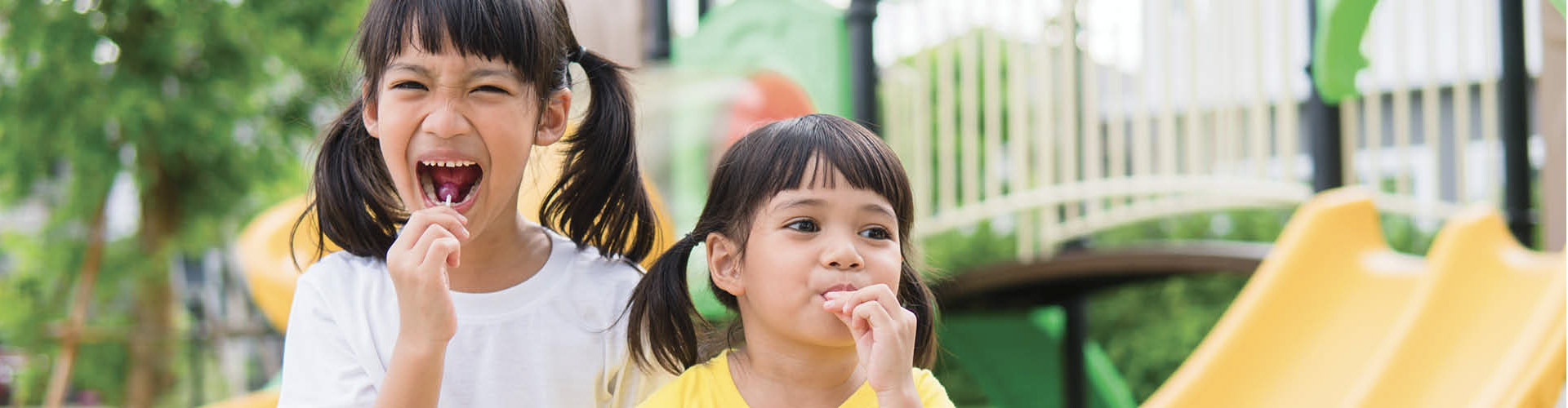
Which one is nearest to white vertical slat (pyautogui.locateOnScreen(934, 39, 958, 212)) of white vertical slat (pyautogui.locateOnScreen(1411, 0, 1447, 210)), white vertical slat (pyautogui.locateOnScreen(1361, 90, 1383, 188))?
white vertical slat (pyautogui.locateOnScreen(1361, 90, 1383, 188))

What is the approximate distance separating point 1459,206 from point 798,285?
2705mm

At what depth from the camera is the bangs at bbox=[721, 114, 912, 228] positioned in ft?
4.87

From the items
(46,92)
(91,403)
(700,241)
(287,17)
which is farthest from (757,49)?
(91,403)

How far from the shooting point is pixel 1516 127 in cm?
320

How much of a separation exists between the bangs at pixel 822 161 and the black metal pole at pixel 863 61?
2.87m

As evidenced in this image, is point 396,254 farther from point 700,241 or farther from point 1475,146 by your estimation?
point 1475,146

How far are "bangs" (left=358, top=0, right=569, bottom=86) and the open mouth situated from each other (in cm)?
13

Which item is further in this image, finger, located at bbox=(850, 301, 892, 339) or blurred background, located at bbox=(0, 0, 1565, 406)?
blurred background, located at bbox=(0, 0, 1565, 406)

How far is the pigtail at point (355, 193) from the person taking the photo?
180 cm

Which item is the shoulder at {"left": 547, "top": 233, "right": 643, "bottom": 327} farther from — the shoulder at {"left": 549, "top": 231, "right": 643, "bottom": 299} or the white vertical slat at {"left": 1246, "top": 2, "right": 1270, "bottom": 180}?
the white vertical slat at {"left": 1246, "top": 2, "right": 1270, "bottom": 180}

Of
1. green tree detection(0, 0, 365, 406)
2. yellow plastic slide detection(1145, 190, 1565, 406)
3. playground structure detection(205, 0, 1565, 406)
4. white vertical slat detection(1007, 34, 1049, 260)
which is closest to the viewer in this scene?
yellow plastic slide detection(1145, 190, 1565, 406)

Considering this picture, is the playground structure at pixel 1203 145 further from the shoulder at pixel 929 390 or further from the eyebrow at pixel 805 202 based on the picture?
the eyebrow at pixel 805 202

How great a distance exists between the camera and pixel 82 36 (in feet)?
17.1

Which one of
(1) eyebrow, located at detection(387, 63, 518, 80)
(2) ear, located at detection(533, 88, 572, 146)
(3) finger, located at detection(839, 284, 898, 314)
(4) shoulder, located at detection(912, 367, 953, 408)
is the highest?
(1) eyebrow, located at detection(387, 63, 518, 80)
